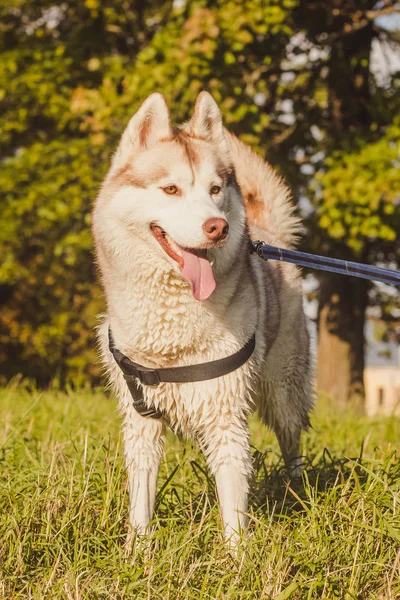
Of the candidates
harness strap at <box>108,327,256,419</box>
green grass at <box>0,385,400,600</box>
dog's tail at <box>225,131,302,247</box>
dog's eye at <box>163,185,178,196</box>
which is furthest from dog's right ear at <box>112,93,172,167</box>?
green grass at <box>0,385,400,600</box>

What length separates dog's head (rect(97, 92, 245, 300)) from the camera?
123 inches

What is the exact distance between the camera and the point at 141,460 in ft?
11.5

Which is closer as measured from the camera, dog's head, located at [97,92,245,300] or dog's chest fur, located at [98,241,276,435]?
dog's head, located at [97,92,245,300]

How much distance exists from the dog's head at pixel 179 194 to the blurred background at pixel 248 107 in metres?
4.72

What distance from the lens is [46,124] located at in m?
13.7

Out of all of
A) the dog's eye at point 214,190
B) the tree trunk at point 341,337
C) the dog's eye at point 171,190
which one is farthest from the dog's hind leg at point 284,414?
the tree trunk at point 341,337

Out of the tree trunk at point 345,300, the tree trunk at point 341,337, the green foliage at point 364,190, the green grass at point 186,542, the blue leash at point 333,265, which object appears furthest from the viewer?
the tree trunk at point 341,337

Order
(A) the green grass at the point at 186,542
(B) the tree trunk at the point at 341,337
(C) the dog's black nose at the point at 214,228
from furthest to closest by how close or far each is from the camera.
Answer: (B) the tree trunk at the point at 341,337
(C) the dog's black nose at the point at 214,228
(A) the green grass at the point at 186,542

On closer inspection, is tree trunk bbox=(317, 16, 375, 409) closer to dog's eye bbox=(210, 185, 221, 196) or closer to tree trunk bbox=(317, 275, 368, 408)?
tree trunk bbox=(317, 275, 368, 408)

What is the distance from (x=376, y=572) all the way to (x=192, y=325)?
4.11 feet

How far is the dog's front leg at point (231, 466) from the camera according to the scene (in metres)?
3.24

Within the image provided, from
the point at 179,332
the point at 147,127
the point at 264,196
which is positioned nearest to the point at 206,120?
the point at 147,127

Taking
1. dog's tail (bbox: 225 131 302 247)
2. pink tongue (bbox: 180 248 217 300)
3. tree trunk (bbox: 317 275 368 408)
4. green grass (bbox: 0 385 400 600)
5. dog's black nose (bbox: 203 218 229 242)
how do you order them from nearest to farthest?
green grass (bbox: 0 385 400 600) < dog's black nose (bbox: 203 218 229 242) < pink tongue (bbox: 180 248 217 300) < dog's tail (bbox: 225 131 302 247) < tree trunk (bbox: 317 275 368 408)

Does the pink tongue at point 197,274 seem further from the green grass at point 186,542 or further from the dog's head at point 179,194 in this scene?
the green grass at point 186,542
